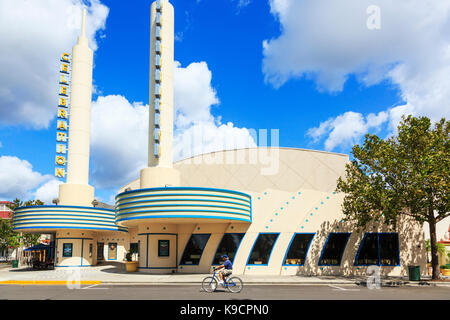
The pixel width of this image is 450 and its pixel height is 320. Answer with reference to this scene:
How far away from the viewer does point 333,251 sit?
28.9m

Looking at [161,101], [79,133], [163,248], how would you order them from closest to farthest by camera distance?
1. [163,248]
2. [161,101]
3. [79,133]

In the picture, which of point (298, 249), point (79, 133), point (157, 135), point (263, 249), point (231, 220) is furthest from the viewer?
point (79, 133)

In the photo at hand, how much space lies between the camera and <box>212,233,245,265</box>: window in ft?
98.0

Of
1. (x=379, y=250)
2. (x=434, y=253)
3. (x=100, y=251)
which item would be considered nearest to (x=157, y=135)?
(x=379, y=250)

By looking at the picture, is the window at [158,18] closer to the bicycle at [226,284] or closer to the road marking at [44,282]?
the road marking at [44,282]

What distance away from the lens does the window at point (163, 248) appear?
30688mm

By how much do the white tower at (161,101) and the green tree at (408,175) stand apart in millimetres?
14044

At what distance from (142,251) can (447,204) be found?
2113cm

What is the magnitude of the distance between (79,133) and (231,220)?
21167 millimetres

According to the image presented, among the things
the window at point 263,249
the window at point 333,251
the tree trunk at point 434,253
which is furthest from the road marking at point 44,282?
the tree trunk at point 434,253

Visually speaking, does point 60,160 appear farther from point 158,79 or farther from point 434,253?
point 434,253

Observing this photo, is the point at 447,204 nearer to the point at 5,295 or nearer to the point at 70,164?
the point at 5,295

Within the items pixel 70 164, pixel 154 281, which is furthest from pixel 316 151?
pixel 70 164

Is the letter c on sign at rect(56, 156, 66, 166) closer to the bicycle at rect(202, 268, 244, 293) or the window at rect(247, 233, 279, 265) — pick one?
the window at rect(247, 233, 279, 265)
